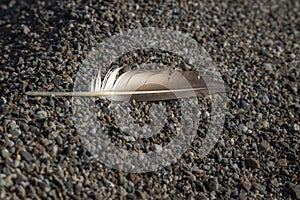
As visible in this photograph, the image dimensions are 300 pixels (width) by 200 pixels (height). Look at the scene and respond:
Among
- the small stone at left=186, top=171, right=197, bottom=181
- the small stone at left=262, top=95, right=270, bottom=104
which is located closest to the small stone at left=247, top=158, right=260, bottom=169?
the small stone at left=186, top=171, right=197, bottom=181

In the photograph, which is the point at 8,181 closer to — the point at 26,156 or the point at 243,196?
the point at 26,156

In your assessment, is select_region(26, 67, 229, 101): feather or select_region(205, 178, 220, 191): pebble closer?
select_region(205, 178, 220, 191): pebble

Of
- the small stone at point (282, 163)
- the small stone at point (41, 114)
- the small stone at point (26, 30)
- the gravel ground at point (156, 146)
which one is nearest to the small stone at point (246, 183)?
the gravel ground at point (156, 146)

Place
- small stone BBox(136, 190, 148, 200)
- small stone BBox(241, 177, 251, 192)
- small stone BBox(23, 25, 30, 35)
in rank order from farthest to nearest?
1. small stone BBox(23, 25, 30, 35)
2. small stone BBox(241, 177, 251, 192)
3. small stone BBox(136, 190, 148, 200)

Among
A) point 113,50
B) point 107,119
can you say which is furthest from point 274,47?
point 107,119

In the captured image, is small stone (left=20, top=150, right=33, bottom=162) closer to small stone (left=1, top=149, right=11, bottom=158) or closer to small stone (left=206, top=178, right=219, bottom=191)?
small stone (left=1, top=149, right=11, bottom=158)

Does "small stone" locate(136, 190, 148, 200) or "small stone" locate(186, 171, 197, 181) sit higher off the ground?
"small stone" locate(186, 171, 197, 181)

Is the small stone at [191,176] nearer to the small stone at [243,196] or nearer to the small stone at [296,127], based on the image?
the small stone at [243,196]
